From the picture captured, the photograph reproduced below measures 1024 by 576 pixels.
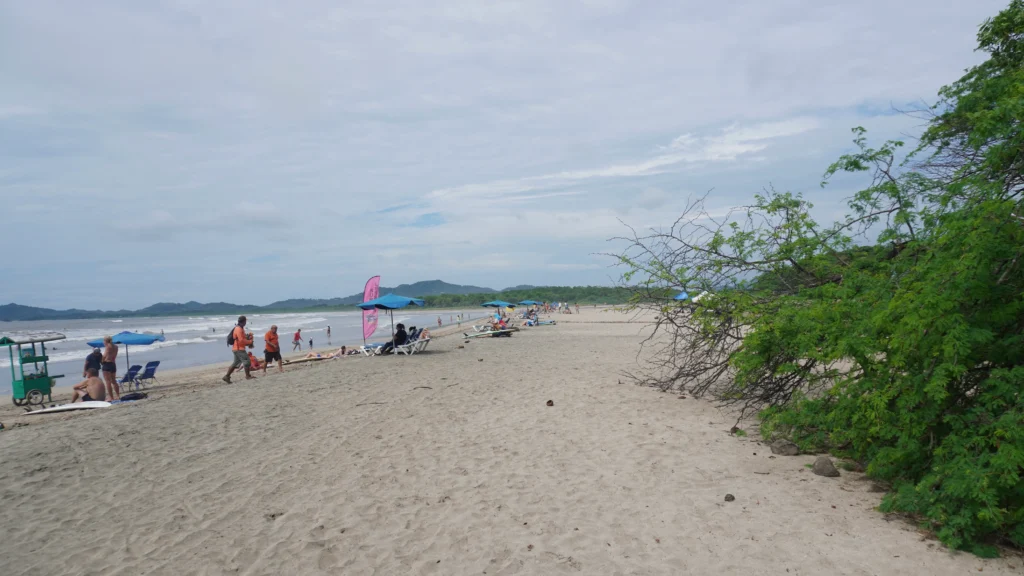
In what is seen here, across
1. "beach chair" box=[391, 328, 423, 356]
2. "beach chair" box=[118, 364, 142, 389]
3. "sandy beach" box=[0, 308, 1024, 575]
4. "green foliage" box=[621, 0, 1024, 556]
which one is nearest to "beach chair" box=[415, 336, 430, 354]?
"beach chair" box=[391, 328, 423, 356]

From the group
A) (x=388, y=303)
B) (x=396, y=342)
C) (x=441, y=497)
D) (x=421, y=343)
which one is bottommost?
(x=441, y=497)

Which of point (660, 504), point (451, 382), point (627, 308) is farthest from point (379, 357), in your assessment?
point (660, 504)

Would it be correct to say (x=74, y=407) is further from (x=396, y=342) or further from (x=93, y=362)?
(x=396, y=342)

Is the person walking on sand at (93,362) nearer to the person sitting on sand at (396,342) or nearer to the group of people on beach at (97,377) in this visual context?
the group of people on beach at (97,377)

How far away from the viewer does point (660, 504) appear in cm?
452

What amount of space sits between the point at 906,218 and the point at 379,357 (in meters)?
13.5

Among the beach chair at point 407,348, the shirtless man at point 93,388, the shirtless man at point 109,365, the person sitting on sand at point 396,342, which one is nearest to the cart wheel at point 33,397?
the shirtless man at point 93,388

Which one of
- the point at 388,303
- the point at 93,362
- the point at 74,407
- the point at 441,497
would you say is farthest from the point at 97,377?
the point at 441,497

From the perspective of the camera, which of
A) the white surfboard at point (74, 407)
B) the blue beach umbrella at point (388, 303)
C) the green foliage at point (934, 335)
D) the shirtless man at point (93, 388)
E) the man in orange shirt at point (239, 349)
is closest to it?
the green foliage at point (934, 335)

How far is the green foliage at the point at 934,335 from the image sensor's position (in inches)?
141

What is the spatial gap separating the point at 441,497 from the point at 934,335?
13.1ft

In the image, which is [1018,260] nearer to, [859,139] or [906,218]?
[906,218]

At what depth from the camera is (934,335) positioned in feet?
13.0

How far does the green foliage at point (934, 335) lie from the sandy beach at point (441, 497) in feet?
1.22
